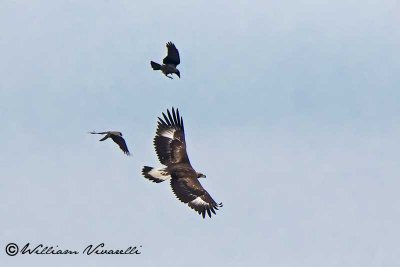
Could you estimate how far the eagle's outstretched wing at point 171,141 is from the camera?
49.1m

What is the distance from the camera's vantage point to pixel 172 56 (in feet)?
178

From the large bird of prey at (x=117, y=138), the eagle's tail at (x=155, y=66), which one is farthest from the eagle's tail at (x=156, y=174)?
the eagle's tail at (x=155, y=66)

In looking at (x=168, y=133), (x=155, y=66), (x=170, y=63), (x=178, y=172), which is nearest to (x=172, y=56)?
(x=170, y=63)

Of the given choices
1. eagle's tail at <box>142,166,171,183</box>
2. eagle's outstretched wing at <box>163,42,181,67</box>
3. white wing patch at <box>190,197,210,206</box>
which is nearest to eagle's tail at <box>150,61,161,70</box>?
eagle's outstretched wing at <box>163,42,181,67</box>

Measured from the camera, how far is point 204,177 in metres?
49.3

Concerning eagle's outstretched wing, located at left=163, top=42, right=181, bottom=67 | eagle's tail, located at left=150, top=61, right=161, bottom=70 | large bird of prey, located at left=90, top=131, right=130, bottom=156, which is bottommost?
large bird of prey, located at left=90, top=131, right=130, bottom=156

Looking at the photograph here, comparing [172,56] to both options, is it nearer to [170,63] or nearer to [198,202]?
[170,63]

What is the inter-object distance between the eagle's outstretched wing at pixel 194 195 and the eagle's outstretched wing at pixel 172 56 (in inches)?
300

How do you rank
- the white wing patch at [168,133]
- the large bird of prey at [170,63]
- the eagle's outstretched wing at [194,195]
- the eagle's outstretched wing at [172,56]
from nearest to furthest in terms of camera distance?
the eagle's outstretched wing at [194,195], the white wing patch at [168,133], the large bird of prey at [170,63], the eagle's outstretched wing at [172,56]

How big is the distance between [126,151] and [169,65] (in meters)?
5.15

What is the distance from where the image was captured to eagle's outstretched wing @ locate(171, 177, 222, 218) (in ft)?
156

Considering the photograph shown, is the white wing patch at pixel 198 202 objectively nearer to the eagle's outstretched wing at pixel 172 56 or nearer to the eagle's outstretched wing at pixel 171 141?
the eagle's outstretched wing at pixel 171 141

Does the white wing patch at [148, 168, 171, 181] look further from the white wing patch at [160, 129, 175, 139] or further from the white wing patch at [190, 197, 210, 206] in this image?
the white wing patch at [160, 129, 175, 139]

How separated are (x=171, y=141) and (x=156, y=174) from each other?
212 cm
